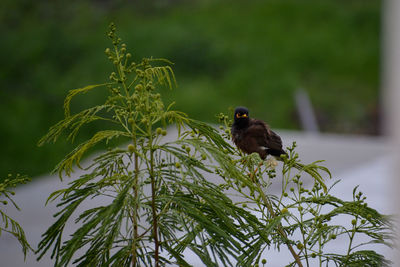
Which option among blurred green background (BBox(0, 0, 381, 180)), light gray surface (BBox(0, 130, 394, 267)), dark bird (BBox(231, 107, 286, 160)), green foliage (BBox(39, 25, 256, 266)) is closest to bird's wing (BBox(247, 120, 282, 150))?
dark bird (BBox(231, 107, 286, 160))

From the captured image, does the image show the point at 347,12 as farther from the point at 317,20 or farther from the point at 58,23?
the point at 58,23

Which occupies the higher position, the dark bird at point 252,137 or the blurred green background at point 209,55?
the blurred green background at point 209,55

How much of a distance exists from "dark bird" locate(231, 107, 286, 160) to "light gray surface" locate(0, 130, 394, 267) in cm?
43

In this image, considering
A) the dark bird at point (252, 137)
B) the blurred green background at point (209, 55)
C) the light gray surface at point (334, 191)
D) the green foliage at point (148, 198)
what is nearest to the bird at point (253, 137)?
the dark bird at point (252, 137)

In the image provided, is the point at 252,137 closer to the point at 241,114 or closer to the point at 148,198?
the point at 241,114

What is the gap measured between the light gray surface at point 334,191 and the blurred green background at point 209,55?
2.14 m

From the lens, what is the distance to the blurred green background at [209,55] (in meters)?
5.98

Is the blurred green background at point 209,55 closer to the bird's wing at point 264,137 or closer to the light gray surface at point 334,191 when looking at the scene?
the light gray surface at point 334,191

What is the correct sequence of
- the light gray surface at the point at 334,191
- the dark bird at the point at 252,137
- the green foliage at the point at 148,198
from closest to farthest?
the green foliage at the point at 148,198 → the dark bird at the point at 252,137 → the light gray surface at the point at 334,191

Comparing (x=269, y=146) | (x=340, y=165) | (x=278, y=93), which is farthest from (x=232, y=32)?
(x=269, y=146)

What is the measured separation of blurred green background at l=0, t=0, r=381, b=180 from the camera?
5980 mm

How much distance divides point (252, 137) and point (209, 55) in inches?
221

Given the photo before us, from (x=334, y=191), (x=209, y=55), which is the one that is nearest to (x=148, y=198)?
(x=334, y=191)

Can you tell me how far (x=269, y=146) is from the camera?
2.82 feet
